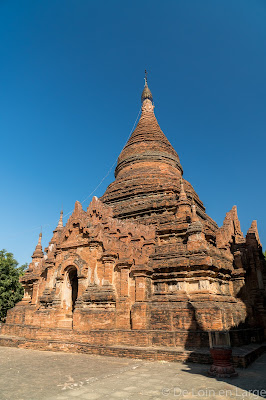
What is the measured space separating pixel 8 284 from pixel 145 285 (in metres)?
17.9

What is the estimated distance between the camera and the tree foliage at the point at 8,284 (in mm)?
27031

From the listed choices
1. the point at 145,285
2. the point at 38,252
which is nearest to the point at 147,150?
the point at 38,252

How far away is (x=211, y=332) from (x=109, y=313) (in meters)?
4.80

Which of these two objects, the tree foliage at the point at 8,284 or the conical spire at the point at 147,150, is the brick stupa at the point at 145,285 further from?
the tree foliage at the point at 8,284

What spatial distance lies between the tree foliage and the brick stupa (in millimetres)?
7359

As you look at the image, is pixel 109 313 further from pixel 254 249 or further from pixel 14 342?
pixel 254 249

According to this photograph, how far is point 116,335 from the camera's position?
13.4 metres

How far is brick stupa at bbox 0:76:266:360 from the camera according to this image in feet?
42.7

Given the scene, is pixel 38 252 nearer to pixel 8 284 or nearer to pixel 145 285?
pixel 8 284

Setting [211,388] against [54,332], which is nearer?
[211,388]

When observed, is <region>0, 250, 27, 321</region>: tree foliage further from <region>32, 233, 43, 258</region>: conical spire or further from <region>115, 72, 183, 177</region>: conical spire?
<region>115, 72, 183, 177</region>: conical spire

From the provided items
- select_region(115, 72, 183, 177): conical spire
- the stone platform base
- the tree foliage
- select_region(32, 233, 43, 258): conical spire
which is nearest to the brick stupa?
the stone platform base

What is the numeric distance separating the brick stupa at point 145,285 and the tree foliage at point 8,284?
7359 millimetres

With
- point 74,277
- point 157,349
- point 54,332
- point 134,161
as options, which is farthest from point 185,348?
point 134,161
